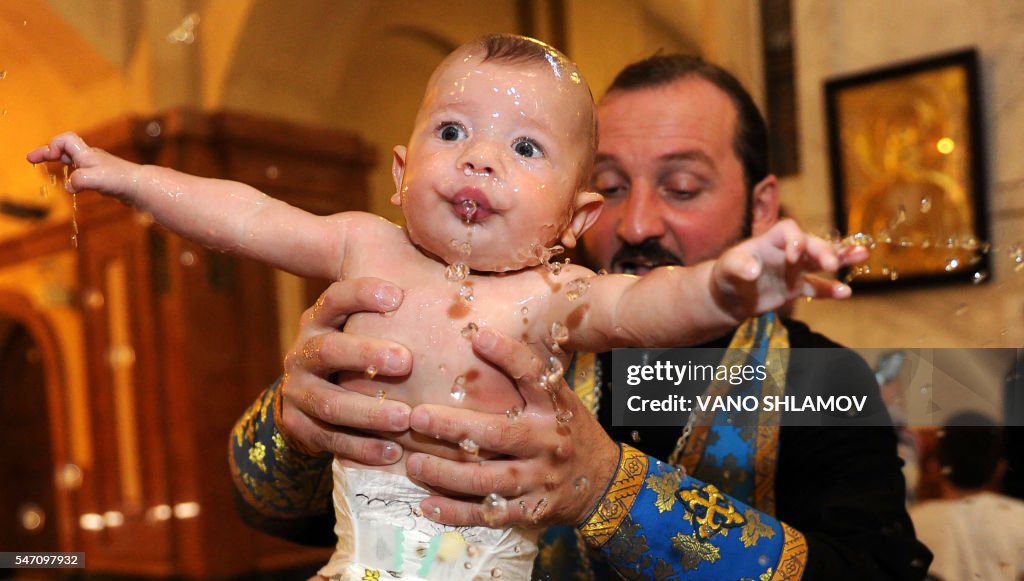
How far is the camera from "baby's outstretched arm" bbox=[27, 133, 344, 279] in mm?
557

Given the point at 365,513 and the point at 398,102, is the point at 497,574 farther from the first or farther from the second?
the point at 398,102

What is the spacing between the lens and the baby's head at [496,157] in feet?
1.70

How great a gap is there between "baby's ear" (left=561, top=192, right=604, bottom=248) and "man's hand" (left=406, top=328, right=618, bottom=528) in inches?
3.8

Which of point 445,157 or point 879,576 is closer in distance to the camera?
point 445,157

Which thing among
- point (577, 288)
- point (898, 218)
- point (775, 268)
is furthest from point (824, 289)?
point (898, 218)

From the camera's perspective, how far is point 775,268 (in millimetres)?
381

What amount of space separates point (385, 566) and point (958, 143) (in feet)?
3.42

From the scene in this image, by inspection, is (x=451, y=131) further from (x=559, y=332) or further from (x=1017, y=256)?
(x=1017, y=256)

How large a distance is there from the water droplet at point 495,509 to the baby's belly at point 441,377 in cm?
3

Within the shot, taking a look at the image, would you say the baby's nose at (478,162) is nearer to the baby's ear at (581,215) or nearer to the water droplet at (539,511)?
the baby's ear at (581,215)

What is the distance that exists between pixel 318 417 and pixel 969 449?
642 mm

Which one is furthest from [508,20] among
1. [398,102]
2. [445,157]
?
[445,157]

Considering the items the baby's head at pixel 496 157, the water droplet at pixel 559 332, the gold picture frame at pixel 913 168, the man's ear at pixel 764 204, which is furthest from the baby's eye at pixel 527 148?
the gold picture frame at pixel 913 168

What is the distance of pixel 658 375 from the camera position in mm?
659
